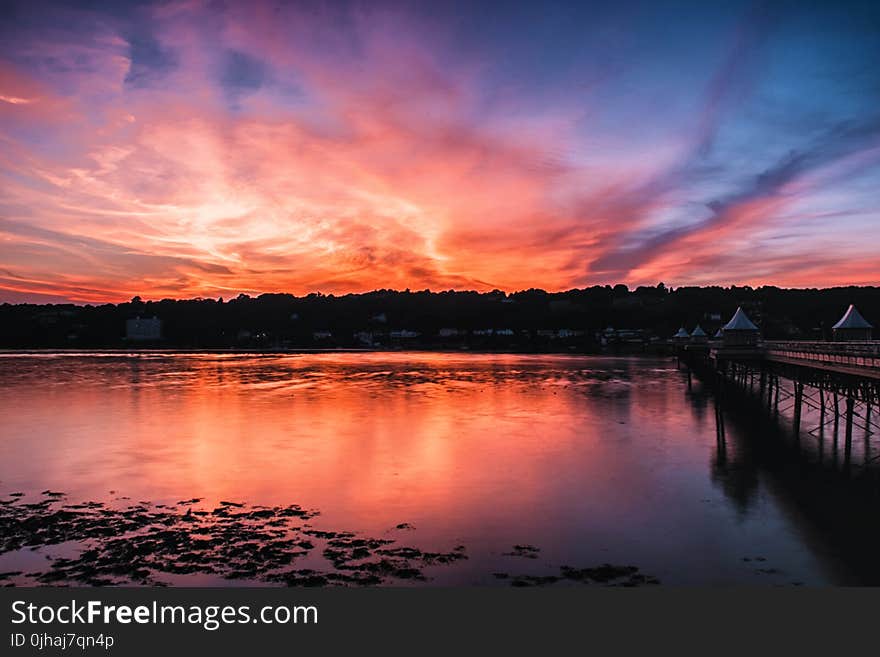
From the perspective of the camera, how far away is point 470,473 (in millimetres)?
26391

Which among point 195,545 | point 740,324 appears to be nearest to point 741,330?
point 740,324

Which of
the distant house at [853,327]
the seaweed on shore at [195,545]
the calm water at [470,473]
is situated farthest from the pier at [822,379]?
the seaweed on shore at [195,545]

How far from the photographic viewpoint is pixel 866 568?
14.8 meters

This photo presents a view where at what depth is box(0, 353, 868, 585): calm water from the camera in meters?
16.3

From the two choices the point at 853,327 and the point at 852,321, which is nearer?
the point at 853,327

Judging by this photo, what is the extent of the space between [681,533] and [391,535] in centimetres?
767

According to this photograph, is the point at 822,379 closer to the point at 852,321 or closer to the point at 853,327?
the point at 853,327

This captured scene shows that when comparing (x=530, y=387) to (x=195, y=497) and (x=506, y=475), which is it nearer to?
(x=506, y=475)

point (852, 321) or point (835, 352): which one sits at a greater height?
point (852, 321)

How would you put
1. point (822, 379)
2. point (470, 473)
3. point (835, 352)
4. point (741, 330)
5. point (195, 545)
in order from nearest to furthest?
point (195, 545), point (470, 473), point (835, 352), point (822, 379), point (741, 330)

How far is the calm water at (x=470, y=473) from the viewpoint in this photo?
16328mm

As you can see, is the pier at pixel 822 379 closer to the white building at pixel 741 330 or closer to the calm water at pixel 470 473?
the white building at pixel 741 330

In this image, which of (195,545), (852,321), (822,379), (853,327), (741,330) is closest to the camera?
(195,545)

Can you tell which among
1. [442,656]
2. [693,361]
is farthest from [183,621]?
[693,361]
